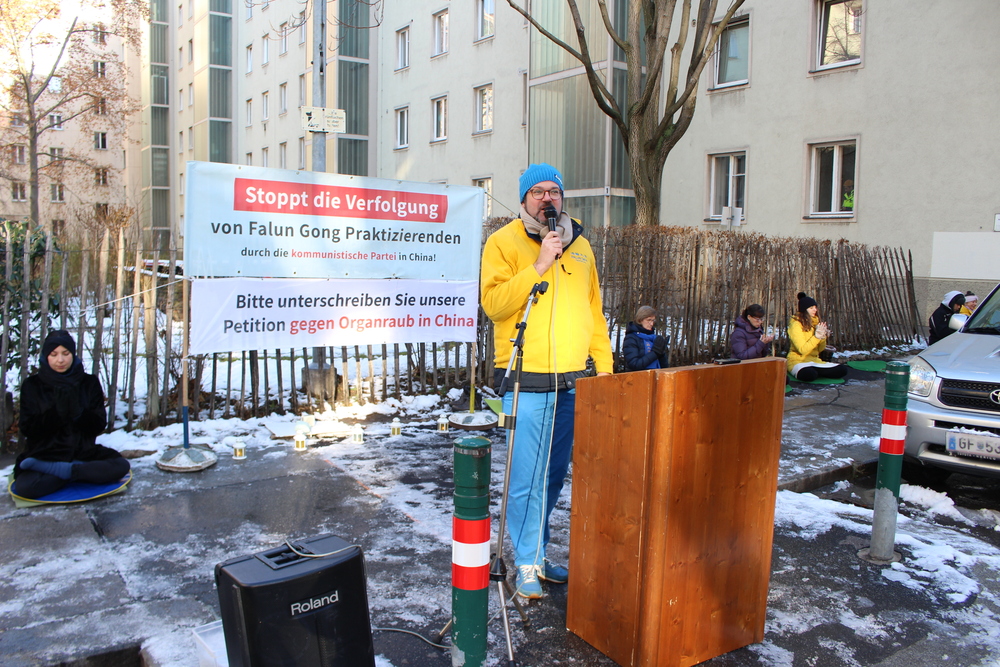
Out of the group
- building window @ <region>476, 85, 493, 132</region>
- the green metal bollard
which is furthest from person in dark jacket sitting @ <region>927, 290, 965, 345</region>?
building window @ <region>476, 85, 493, 132</region>

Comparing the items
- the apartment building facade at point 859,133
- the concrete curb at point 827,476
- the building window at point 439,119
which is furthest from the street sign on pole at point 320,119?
the building window at point 439,119

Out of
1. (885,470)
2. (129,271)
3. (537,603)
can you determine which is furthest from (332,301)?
(885,470)

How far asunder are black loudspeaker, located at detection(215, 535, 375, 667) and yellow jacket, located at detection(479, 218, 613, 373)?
141cm

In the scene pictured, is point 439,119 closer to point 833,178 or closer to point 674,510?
point 833,178

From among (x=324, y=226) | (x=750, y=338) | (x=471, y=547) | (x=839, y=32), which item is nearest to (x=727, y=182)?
(x=839, y=32)

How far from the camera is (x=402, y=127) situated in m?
30.0

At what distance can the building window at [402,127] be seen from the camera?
2959cm

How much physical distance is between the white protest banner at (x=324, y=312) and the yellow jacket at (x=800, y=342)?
5320 mm

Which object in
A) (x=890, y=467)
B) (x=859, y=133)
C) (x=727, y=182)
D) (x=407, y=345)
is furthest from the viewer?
(x=727, y=182)

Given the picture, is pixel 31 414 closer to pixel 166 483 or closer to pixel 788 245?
pixel 166 483

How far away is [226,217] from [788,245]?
382 inches

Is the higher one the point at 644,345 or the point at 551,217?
the point at 551,217

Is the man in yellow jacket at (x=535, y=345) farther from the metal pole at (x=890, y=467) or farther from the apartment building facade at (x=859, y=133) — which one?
the apartment building facade at (x=859, y=133)

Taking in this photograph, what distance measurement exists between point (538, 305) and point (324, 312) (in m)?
3.71
